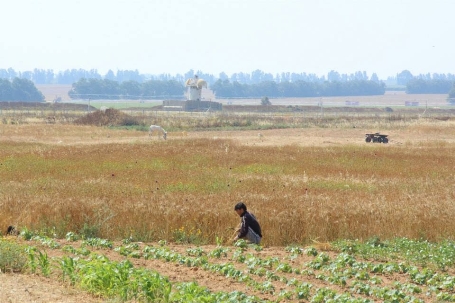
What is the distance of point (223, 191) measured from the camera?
24766mm

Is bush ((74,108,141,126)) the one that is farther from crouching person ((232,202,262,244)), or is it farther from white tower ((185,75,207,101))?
crouching person ((232,202,262,244))

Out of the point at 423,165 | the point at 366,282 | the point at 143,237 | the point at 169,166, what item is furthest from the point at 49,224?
the point at 423,165

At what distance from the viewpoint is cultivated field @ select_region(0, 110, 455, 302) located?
510 inches

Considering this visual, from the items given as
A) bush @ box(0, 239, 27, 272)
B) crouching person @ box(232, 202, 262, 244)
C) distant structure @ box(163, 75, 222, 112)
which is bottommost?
distant structure @ box(163, 75, 222, 112)

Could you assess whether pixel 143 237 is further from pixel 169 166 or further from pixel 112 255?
pixel 169 166

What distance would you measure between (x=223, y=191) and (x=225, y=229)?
5457 millimetres

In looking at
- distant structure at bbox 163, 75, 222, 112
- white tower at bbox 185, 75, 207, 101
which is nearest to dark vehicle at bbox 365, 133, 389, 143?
distant structure at bbox 163, 75, 222, 112

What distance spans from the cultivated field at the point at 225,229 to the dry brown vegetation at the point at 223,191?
0.16 ft

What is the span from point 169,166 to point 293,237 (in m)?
14.6

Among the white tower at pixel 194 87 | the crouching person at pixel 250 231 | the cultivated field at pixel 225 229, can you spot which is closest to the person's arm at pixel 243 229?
the crouching person at pixel 250 231

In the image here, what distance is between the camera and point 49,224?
1955 centimetres

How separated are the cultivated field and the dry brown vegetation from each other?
50 mm

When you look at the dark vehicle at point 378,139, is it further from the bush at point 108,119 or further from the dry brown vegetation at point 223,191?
the bush at point 108,119

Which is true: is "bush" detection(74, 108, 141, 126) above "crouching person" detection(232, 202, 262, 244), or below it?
below
